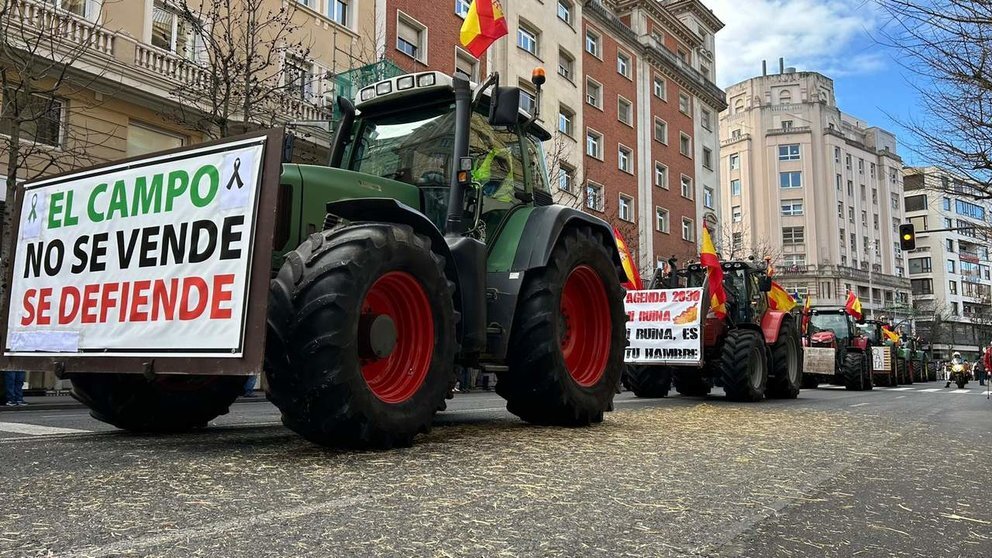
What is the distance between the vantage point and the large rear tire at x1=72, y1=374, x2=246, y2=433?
5031 mm

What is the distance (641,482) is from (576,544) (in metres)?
1.19

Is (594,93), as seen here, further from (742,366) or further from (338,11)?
(742,366)

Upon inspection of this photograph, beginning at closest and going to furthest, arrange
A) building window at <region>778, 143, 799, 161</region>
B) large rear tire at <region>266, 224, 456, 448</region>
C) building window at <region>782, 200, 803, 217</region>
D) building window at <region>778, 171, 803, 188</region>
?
large rear tire at <region>266, 224, 456, 448</region> < building window at <region>782, 200, 803, 217</region> < building window at <region>778, 171, 803, 188</region> < building window at <region>778, 143, 799, 161</region>

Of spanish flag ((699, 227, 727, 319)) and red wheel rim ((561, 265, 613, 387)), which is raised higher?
spanish flag ((699, 227, 727, 319))

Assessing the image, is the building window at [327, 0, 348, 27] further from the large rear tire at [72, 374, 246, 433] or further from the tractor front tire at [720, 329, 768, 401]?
the large rear tire at [72, 374, 246, 433]

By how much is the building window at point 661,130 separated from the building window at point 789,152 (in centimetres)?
3804

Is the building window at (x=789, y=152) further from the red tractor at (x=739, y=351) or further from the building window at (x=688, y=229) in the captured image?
the red tractor at (x=739, y=351)

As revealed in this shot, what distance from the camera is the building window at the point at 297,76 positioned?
56.0ft

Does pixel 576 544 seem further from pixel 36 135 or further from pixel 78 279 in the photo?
pixel 36 135

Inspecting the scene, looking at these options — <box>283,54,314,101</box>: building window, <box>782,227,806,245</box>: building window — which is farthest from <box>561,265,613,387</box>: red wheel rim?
<box>782,227,806,245</box>: building window

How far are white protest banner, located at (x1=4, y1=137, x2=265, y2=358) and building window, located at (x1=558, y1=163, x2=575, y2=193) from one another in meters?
26.4

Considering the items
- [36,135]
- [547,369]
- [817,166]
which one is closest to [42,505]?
[547,369]

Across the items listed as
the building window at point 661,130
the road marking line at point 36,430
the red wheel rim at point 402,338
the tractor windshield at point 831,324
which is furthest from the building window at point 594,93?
the red wheel rim at point 402,338

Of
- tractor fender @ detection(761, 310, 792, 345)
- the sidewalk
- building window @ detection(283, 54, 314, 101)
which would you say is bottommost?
the sidewalk
